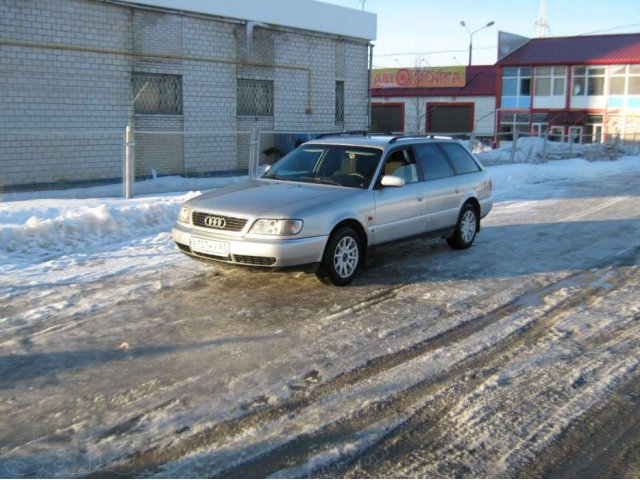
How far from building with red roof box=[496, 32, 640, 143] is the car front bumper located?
36.5 metres

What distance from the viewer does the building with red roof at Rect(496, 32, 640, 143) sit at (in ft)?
139

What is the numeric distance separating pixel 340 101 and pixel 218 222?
19080 millimetres

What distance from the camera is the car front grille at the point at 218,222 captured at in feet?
22.7

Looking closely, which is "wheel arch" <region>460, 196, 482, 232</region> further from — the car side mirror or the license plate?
the license plate

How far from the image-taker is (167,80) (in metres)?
19.9

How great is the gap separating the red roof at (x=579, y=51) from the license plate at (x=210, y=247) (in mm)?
40709

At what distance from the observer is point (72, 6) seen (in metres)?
17.3

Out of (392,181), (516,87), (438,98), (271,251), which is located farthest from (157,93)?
(438,98)

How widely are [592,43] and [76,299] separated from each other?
44.2 meters

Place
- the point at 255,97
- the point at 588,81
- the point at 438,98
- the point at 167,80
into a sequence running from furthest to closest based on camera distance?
the point at 438,98 → the point at 588,81 → the point at 255,97 → the point at 167,80

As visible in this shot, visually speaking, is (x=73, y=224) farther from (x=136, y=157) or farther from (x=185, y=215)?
(x=136, y=157)

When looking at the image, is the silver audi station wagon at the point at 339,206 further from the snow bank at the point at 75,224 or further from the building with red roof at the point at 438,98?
the building with red roof at the point at 438,98

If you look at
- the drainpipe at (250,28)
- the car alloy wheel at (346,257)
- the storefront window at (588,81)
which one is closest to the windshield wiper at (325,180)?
the car alloy wheel at (346,257)

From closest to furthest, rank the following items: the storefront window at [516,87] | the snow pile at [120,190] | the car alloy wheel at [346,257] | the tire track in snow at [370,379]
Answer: the tire track in snow at [370,379], the car alloy wheel at [346,257], the snow pile at [120,190], the storefront window at [516,87]
